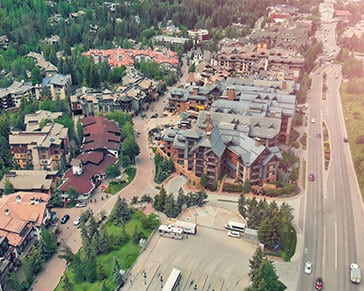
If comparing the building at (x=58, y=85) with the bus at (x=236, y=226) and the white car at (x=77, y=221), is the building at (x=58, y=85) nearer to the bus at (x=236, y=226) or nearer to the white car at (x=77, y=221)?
the white car at (x=77, y=221)

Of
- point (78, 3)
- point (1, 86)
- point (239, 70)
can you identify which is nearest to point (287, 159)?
point (239, 70)

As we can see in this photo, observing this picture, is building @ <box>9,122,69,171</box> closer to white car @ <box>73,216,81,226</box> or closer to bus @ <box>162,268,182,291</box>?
white car @ <box>73,216,81,226</box>

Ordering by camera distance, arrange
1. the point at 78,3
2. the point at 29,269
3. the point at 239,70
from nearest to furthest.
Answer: the point at 29,269 → the point at 239,70 → the point at 78,3

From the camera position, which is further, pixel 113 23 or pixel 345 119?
pixel 113 23

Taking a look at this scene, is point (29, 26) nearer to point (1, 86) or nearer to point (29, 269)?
point (1, 86)

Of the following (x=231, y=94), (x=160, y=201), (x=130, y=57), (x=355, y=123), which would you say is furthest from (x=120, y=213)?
(x=130, y=57)

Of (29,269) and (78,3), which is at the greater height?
(78,3)
